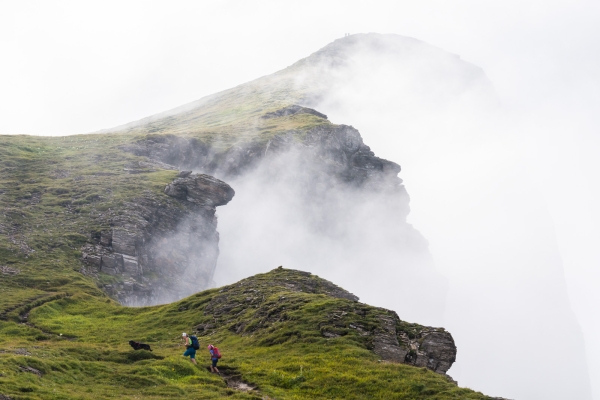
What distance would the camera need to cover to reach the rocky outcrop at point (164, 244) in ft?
340

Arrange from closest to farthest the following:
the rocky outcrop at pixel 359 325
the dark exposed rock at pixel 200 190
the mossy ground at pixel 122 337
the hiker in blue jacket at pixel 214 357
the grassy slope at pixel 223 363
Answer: the grassy slope at pixel 223 363 → the mossy ground at pixel 122 337 → the hiker in blue jacket at pixel 214 357 → the rocky outcrop at pixel 359 325 → the dark exposed rock at pixel 200 190

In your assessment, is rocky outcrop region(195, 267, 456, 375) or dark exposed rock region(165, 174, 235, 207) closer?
rocky outcrop region(195, 267, 456, 375)

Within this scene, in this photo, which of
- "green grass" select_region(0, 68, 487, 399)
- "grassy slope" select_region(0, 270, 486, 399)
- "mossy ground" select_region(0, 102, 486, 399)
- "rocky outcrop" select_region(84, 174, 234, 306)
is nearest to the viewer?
"grassy slope" select_region(0, 270, 486, 399)

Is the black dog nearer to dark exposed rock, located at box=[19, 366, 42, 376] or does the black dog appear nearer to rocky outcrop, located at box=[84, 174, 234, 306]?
dark exposed rock, located at box=[19, 366, 42, 376]

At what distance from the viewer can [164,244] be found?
4783 inches

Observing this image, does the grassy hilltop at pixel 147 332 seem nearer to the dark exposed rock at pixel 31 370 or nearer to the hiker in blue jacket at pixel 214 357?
the dark exposed rock at pixel 31 370

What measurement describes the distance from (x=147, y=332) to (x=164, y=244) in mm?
60245

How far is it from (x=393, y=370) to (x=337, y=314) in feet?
40.1

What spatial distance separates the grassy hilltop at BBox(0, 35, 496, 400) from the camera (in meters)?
36.5

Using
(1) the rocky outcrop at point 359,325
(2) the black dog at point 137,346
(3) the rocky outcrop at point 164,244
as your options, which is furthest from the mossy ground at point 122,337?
(3) the rocky outcrop at point 164,244

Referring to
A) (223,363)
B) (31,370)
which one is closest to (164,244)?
(223,363)

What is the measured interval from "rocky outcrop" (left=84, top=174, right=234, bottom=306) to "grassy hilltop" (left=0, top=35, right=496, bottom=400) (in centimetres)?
329

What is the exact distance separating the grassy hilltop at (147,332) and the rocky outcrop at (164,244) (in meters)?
3.29

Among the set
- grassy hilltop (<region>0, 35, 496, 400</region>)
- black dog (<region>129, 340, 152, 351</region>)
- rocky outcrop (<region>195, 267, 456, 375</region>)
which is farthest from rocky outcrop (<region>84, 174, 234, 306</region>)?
black dog (<region>129, 340, 152, 351</region>)
